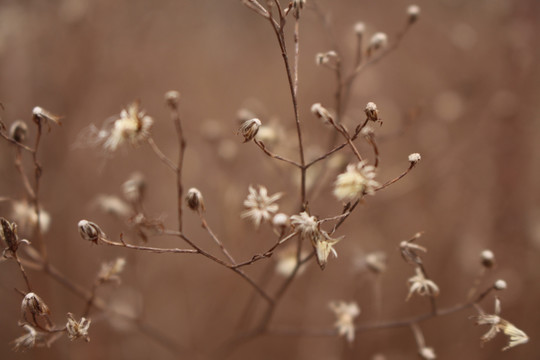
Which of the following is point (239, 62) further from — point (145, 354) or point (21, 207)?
point (21, 207)

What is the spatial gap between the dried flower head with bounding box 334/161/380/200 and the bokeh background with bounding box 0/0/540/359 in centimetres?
59

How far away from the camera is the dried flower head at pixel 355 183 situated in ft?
2.30

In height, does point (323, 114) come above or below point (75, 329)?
above

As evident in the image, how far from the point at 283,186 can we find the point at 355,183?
104 cm

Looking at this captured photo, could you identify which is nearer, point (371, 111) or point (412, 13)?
point (371, 111)

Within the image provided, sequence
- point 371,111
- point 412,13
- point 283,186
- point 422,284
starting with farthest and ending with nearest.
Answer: point 283,186
point 412,13
point 422,284
point 371,111

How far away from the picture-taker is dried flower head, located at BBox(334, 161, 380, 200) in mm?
701

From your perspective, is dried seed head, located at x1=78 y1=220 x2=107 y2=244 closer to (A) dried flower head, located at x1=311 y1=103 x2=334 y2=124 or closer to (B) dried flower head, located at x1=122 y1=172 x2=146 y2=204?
(B) dried flower head, located at x1=122 y1=172 x2=146 y2=204

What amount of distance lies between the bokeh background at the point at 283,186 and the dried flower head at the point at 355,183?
0.59m

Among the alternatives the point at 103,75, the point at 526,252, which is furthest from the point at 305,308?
the point at 103,75

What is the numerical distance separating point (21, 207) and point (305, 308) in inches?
45.7

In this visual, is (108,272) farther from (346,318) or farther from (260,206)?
(346,318)

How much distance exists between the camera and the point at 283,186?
68.9 inches

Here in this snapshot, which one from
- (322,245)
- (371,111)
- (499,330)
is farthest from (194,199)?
(499,330)
